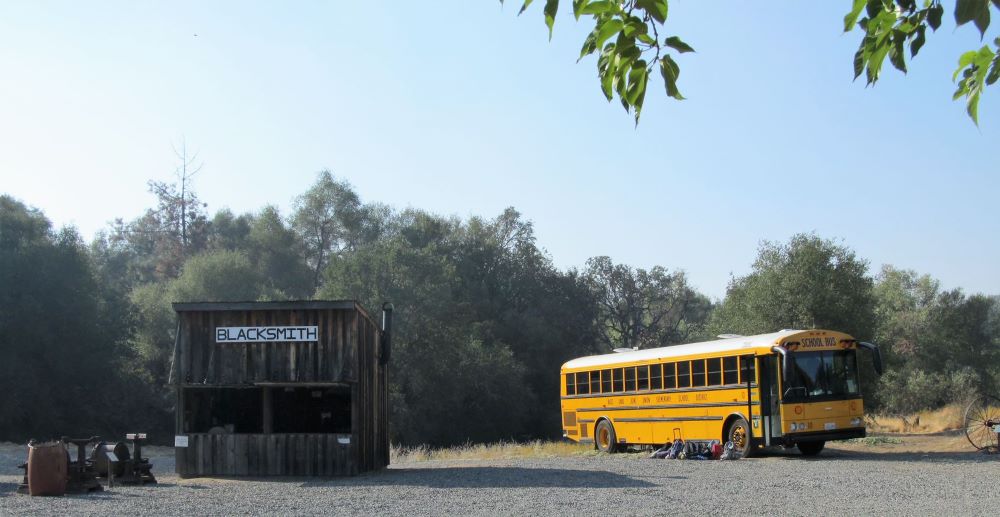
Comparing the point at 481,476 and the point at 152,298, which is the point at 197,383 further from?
the point at 152,298

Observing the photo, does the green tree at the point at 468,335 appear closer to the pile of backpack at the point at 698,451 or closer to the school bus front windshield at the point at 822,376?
the pile of backpack at the point at 698,451

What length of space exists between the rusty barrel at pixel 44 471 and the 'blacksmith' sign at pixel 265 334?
14.4ft

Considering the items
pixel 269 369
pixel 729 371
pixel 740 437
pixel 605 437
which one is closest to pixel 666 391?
pixel 729 371

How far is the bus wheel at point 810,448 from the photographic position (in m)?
23.5

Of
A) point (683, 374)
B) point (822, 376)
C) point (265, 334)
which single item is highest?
point (265, 334)

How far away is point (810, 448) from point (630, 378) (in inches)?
203

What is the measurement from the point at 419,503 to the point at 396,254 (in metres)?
42.5

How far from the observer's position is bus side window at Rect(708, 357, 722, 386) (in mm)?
23500

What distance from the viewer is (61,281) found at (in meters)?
47.5

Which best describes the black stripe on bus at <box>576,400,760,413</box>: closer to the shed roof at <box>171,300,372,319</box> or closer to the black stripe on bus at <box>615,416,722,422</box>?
the black stripe on bus at <box>615,416,722,422</box>

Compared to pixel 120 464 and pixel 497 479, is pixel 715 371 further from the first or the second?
pixel 120 464

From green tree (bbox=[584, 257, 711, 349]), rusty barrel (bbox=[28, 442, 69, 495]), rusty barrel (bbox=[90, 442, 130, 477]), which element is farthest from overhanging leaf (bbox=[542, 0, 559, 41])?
green tree (bbox=[584, 257, 711, 349])

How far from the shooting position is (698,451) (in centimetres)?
2350

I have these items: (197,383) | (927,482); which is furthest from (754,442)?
(197,383)
